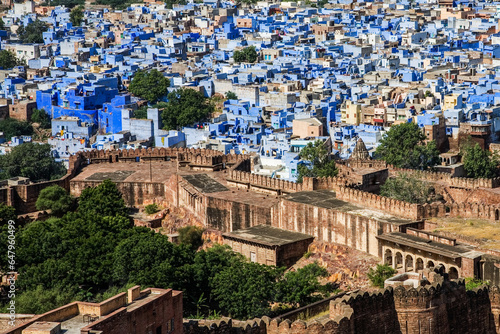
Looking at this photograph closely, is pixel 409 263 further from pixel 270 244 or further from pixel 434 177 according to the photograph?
pixel 434 177

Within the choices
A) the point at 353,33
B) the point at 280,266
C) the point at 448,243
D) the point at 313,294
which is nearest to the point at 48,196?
the point at 280,266

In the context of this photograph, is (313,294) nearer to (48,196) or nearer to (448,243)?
(448,243)

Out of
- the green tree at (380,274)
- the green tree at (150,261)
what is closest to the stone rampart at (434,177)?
the green tree at (380,274)

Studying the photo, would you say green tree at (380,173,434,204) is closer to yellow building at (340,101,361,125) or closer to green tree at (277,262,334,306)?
green tree at (277,262,334,306)

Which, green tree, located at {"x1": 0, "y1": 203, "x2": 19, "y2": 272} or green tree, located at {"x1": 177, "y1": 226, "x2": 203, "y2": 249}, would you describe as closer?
green tree, located at {"x1": 0, "y1": 203, "x2": 19, "y2": 272}

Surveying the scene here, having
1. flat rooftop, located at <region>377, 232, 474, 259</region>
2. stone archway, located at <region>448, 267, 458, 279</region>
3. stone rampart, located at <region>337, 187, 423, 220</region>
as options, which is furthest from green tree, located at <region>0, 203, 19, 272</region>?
stone archway, located at <region>448, 267, 458, 279</region>

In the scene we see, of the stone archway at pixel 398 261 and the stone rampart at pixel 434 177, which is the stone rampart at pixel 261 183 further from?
the stone archway at pixel 398 261

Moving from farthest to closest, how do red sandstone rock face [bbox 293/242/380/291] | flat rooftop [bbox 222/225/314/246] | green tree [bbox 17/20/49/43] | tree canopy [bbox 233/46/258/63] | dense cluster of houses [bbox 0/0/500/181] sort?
green tree [bbox 17/20/49/43]
tree canopy [bbox 233/46/258/63]
dense cluster of houses [bbox 0/0/500/181]
flat rooftop [bbox 222/225/314/246]
red sandstone rock face [bbox 293/242/380/291]

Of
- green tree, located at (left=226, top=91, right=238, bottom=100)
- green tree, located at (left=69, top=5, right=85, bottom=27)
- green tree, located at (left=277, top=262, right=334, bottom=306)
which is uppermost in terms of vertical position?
green tree, located at (left=69, top=5, right=85, bottom=27)
